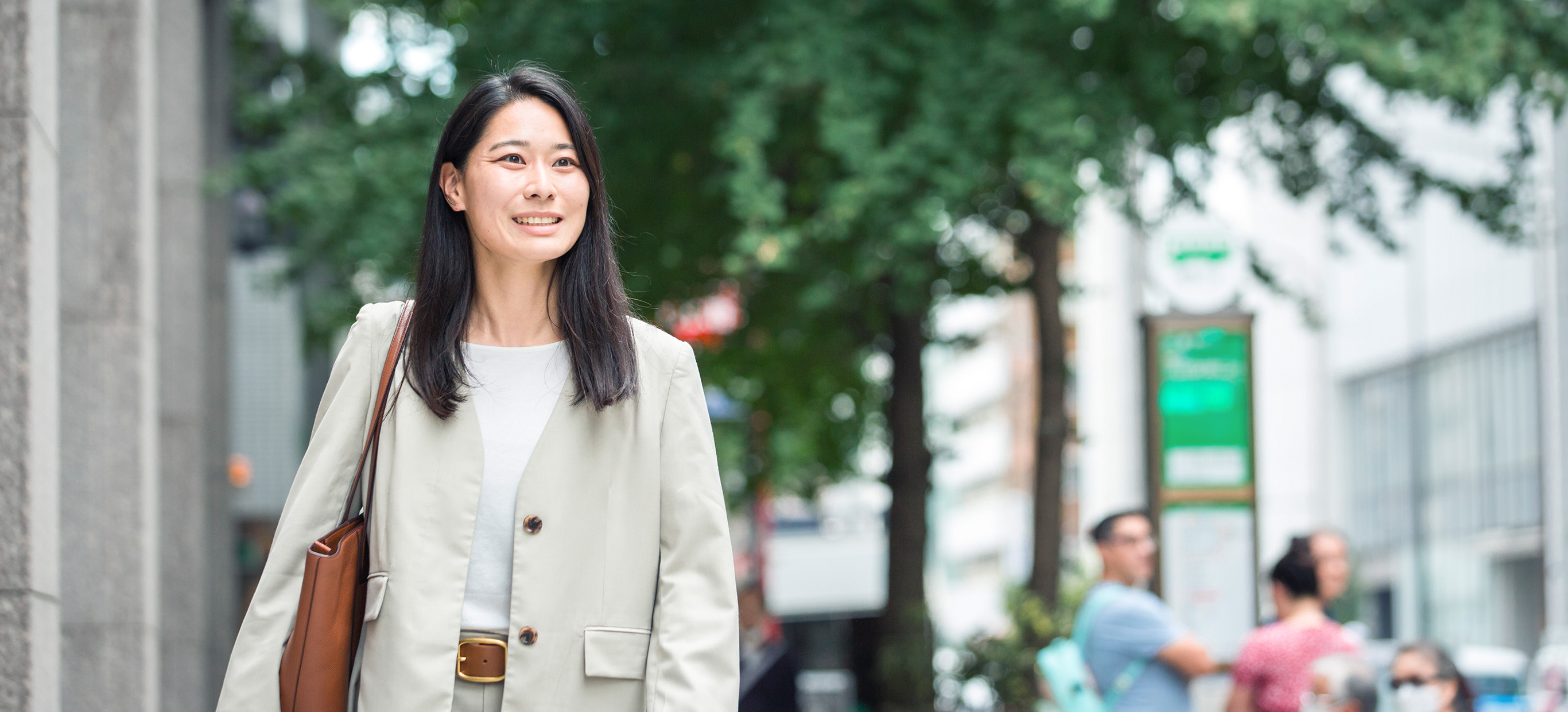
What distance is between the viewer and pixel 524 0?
38.9 ft

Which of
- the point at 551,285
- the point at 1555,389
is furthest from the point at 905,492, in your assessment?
the point at 1555,389

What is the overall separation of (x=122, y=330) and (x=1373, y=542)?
1752 inches

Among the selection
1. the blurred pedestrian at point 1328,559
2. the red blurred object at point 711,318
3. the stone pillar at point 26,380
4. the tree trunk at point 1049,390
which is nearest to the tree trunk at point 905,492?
the tree trunk at point 1049,390

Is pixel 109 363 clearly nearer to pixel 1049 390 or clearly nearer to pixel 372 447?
pixel 372 447

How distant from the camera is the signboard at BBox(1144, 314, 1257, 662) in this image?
9.75 meters

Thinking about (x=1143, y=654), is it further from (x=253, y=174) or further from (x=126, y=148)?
(x=253, y=174)

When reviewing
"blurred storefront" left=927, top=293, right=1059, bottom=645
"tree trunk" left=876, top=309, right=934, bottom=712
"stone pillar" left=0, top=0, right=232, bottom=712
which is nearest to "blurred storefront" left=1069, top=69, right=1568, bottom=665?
"blurred storefront" left=927, top=293, right=1059, bottom=645

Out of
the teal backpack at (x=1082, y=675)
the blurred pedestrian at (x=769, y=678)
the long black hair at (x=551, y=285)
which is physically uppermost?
the long black hair at (x=551, y=285)

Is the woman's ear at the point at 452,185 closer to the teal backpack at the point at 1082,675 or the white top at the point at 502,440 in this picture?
the white top at the point at 502,440

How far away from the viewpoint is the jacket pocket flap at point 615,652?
96.7 inches

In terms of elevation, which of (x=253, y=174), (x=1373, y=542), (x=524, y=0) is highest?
(x=524, y=0)

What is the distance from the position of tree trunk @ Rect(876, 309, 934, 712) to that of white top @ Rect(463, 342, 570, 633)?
11.6 metres

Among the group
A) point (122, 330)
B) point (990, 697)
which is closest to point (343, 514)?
point (122, 330)

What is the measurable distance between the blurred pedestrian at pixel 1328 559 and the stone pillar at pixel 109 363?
160 inches
